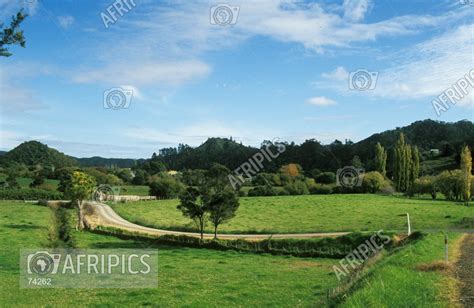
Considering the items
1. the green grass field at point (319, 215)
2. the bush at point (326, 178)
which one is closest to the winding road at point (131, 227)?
the green grass field at point (319, 215)

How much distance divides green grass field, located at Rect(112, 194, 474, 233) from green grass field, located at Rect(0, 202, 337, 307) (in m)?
14.0

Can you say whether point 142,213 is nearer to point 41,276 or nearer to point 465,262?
point 41,276

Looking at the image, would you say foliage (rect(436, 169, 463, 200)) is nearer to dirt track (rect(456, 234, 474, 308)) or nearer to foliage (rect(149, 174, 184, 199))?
foliage (rect(149, 174, 184, 199))

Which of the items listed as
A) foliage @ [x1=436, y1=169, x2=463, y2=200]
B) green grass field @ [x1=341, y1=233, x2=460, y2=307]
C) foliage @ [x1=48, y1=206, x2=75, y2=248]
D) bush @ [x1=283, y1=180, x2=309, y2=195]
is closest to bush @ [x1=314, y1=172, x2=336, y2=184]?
bush @ [x1=283, y1=180, x2=309, y2=195]

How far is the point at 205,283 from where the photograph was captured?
24219 millimetres

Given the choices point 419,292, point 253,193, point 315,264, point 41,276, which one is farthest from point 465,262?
point 253,193

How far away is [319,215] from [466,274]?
4662cm

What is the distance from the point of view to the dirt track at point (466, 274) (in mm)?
11886

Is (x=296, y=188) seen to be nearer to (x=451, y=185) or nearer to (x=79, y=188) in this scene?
(x=451, y=185)

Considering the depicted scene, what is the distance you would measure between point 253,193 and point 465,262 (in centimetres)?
8226

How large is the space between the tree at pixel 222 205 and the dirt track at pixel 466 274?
83.2 ft

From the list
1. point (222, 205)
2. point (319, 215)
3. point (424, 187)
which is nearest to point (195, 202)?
point (222, 205)

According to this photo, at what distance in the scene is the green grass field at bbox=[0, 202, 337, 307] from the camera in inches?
773

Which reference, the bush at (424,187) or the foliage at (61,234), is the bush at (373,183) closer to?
the bush at (424,187)
